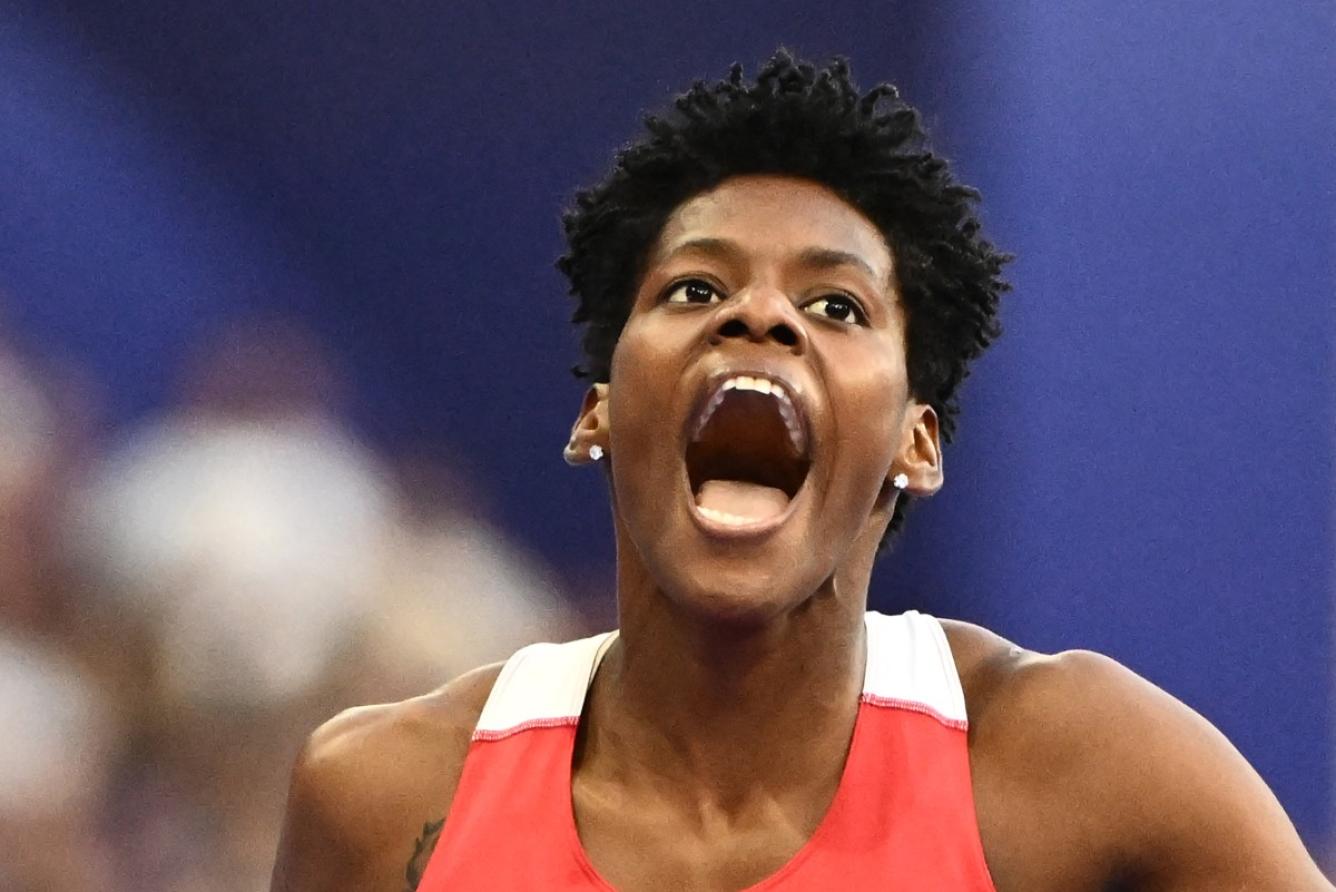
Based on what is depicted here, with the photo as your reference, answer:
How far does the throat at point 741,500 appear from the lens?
3.05 ft

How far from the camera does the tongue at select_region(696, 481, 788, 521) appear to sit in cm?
93

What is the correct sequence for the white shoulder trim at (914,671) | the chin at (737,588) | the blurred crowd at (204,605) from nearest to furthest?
the chin at (737,588)
the white shoulder trim at (914,671)
the blurred crowd at (204,605)

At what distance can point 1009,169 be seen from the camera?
1575 mm

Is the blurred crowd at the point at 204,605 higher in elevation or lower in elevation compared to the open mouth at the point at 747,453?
lower

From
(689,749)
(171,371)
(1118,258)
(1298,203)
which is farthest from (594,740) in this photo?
(1298,203)

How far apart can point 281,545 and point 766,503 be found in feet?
2.52

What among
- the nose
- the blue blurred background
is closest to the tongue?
the nose

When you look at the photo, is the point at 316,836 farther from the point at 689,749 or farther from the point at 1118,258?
the point at 1118,258

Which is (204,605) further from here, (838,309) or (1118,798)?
(1118,798)

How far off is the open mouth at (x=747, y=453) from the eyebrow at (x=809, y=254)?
3.6 inches

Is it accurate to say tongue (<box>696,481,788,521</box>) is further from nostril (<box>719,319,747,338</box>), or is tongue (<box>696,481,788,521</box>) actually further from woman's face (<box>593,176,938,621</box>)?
nostril (<box>719,319,747,338</box>)

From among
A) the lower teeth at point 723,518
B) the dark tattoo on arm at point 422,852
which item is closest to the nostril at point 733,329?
the lower teeth at point 723,518

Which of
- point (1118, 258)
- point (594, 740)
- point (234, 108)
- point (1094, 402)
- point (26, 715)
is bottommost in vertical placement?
point (26, 715)

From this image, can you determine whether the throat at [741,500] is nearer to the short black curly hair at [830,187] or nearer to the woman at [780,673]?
the woman at [780,673]
